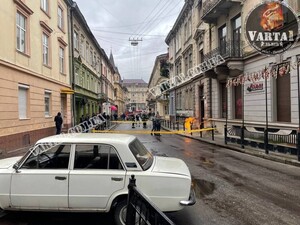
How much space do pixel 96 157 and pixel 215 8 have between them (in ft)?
61.5

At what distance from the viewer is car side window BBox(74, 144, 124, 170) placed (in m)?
4.70

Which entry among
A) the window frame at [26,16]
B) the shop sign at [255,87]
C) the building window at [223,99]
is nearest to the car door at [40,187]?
the window frame at [26,16]

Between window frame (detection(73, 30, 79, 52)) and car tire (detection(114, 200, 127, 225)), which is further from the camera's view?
window frame (detection(73, 30, 79, 52))

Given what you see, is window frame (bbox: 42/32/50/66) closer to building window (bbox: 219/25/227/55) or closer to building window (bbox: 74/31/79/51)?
building window (bbox: 74/31/79/51)

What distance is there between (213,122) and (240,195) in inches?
698

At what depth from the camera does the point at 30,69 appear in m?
16.2

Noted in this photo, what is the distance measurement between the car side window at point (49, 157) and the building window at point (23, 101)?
11288 mm

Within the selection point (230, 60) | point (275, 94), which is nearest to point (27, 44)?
point (230, 60)

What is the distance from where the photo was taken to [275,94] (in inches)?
602

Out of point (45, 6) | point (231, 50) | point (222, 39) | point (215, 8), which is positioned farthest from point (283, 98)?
point (45, 6)

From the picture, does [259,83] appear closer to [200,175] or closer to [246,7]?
[246,7]

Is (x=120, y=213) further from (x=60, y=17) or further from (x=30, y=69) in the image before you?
(x=60, y=17)

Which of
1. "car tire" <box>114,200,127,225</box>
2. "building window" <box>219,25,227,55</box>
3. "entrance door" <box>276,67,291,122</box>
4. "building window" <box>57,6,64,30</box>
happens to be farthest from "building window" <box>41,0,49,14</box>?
"car tire" <box>114,200,127,225</box>

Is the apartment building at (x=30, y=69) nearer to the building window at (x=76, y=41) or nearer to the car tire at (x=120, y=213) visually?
the building window at (x=76, y=41)
